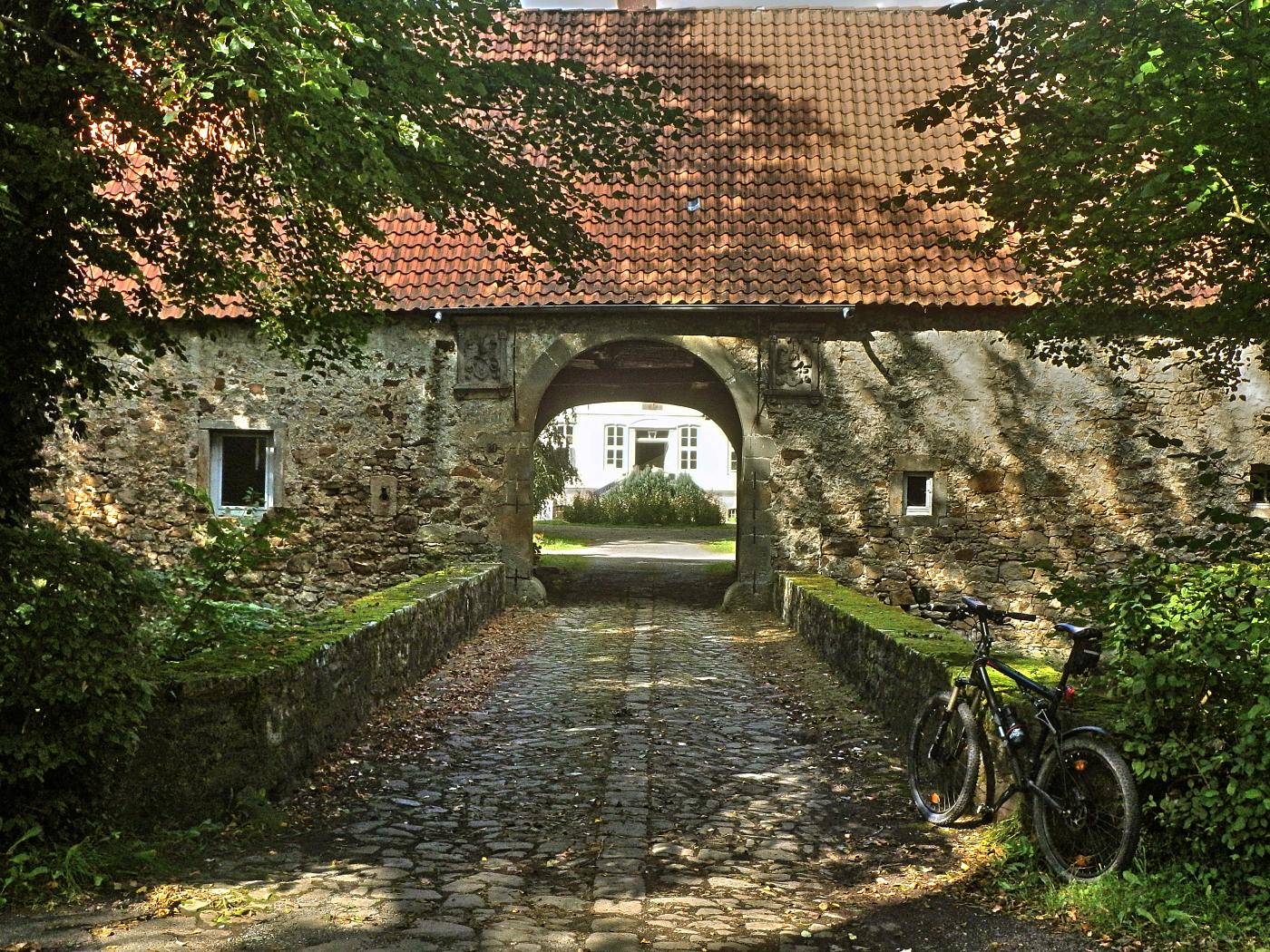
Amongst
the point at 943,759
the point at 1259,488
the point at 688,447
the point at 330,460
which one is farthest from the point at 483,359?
the point at 688,447

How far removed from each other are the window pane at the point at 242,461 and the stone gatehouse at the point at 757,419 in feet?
0.10

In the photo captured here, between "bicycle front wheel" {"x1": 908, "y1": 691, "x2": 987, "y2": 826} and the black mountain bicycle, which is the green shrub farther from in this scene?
"bicycle front wheel" {"x1": 908, "y1": 691, "x2": 987, "y2": 826}

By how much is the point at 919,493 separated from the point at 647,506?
17.9 meters

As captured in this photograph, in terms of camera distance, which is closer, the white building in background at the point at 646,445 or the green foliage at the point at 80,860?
the green foliage at the point at 80,860

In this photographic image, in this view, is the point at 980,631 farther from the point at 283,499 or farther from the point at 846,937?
the point at 283,499

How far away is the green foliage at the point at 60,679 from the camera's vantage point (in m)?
4.44

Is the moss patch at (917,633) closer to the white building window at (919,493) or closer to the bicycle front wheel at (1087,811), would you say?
the bicycle front wheel at (1087,811)

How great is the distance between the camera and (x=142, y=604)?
5113mm

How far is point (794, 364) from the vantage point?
1403 centimetres

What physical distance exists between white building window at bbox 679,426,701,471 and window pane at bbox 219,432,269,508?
24511 millimetres

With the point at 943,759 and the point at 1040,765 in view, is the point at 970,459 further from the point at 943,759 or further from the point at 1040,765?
the point at 1040,765

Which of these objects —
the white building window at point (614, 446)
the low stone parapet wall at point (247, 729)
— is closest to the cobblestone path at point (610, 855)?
the low stone parapet wall at point (247, 729)

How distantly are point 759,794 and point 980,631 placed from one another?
1.50 m

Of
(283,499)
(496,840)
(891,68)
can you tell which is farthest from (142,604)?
(891,68)
